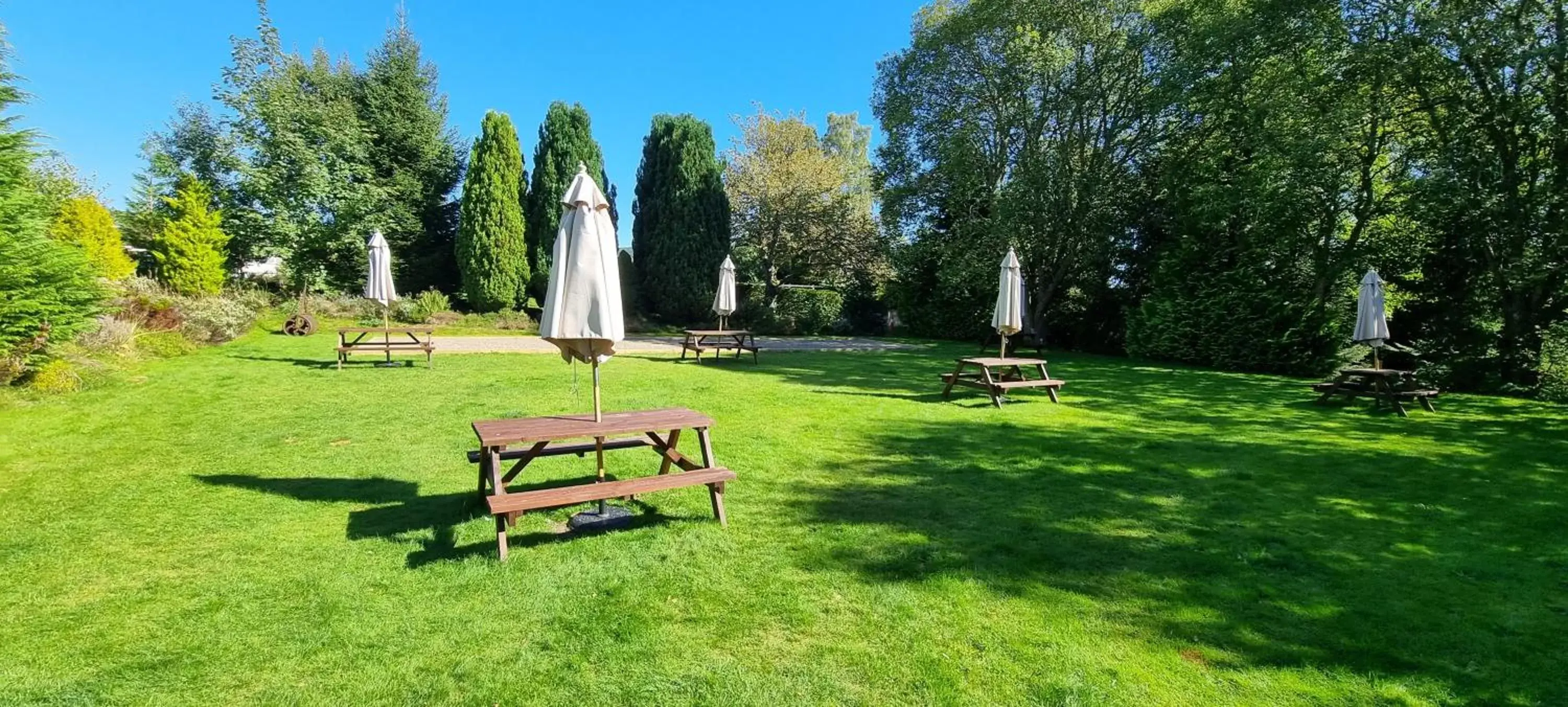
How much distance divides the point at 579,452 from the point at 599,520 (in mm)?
568

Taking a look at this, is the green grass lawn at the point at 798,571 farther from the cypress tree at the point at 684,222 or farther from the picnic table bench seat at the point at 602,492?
the cypress tree at the point at 684,222

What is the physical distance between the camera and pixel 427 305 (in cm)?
A: 2259

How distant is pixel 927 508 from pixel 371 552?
359cm

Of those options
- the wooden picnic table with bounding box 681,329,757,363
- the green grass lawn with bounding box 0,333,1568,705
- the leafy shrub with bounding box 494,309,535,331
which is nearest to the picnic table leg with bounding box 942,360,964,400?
the green grass lawn with bounding box 0,333,1568,705

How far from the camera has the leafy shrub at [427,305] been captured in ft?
72.8

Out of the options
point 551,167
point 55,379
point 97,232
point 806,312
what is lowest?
point 55,379

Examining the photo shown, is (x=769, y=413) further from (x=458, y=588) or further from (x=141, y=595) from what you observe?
(x=141, y=595)

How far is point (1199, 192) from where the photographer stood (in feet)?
53.0

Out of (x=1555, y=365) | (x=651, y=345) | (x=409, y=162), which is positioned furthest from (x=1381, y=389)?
(x=409, y=162)

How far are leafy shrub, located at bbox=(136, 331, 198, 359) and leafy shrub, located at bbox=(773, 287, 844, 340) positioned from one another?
1750cm

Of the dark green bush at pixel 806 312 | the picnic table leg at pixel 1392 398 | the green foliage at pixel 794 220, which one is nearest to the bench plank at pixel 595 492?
the picnic table leg at pixel 1392 398

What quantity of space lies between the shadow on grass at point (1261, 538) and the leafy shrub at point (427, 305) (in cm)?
2006

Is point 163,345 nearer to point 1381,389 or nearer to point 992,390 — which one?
point 992,390

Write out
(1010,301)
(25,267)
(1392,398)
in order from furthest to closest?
(1010,301)
(1392,398)
(25,267)
